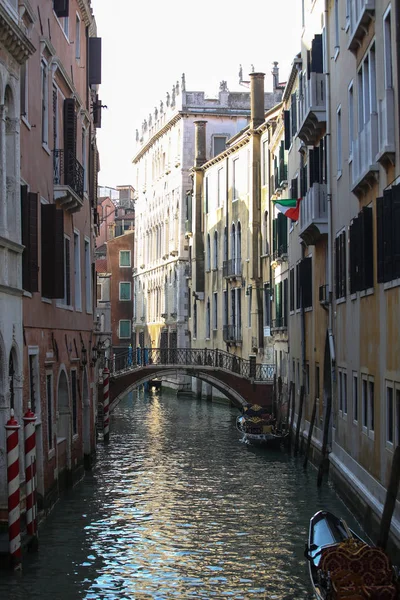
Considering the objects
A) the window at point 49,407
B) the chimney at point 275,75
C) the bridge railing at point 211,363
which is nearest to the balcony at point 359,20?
the window at point 49,407

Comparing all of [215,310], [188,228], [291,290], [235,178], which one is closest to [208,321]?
[215,310]

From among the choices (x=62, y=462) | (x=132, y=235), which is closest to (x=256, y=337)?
(x=62, y=462)

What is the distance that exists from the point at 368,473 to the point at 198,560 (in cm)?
291

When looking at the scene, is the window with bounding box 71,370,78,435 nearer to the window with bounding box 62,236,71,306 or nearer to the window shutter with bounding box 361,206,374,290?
the window with bounding box 62,236,71,306

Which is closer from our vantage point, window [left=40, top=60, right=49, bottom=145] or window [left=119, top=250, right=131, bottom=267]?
window [left=40, top=60, right=49, bottom=145]

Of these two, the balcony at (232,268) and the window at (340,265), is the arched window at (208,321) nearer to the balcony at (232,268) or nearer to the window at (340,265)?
the balcony at (232,268)

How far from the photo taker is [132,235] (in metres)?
72.1

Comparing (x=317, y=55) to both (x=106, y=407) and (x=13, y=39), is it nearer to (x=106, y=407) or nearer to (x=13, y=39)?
(x=13, y=39)

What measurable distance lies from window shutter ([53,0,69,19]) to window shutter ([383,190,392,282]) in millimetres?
8328

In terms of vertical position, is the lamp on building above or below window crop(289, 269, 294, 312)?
below

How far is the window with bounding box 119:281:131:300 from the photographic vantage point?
71812 mm

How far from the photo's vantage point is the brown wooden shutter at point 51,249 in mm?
16672

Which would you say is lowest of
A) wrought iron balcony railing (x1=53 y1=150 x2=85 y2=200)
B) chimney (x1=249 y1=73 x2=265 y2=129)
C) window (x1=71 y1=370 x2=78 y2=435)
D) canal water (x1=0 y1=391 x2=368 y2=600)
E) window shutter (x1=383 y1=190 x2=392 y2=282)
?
canal water (x1=0 y1=391 x2=368 y2=600)

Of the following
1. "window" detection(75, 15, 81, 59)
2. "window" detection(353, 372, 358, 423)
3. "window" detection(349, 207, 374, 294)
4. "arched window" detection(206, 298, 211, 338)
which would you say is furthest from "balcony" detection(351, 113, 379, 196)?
"arched window" detection(206, 298, 211, 338)
